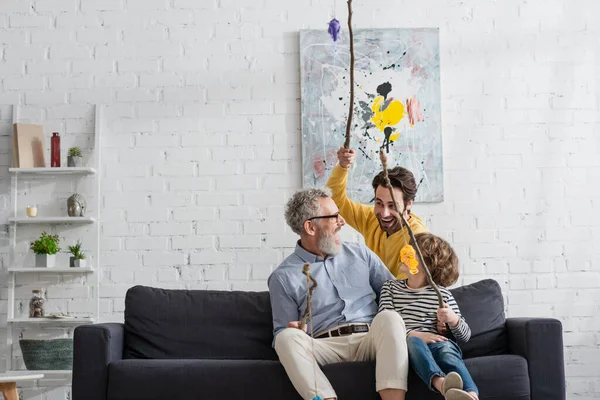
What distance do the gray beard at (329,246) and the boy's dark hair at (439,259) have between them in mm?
347

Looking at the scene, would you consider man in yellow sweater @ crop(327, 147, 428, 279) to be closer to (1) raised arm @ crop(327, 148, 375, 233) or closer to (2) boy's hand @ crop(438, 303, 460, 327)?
(1) raised arm @ crop(327, 148, 375, 233)

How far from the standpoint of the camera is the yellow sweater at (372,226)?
3605 mm

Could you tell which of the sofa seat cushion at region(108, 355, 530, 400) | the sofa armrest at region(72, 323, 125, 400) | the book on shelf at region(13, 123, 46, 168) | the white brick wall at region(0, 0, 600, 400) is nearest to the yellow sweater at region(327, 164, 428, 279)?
the sofa seat cushion at region(108, 355, 530, 400)

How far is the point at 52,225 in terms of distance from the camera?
4609mm

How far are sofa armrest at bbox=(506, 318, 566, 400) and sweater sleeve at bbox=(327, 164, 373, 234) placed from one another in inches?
38.1

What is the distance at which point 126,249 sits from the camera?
4578mm

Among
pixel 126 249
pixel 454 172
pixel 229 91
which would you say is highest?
pixel 229 91

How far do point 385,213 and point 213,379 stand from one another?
41.1 inches

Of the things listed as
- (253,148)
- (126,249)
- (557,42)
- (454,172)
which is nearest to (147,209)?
(126,249)

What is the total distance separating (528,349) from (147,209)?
230cm

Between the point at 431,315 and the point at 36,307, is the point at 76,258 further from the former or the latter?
the point at 431,315

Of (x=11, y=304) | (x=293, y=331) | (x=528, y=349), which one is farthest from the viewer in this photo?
(x=11, y=304)

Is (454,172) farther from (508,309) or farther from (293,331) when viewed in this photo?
(293,331)

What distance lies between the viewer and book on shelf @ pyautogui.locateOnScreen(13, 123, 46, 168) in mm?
4512
